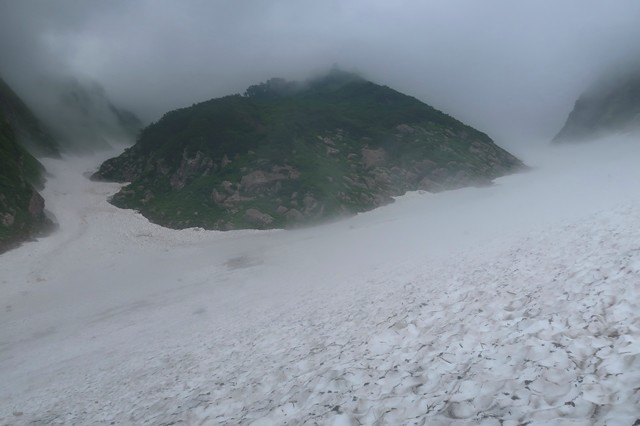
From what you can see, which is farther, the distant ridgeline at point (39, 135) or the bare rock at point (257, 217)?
the bare rock at point (257, 217)

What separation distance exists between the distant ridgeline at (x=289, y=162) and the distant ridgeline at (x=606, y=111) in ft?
222

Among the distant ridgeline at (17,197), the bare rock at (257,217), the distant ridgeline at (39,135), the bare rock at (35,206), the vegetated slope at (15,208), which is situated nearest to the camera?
the vegetated slope at (15,208)

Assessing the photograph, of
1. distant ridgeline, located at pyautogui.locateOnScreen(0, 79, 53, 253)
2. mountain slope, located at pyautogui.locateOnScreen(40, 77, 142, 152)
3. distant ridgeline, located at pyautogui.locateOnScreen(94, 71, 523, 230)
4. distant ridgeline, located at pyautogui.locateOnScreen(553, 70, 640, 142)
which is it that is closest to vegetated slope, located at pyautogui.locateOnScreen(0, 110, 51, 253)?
distant ridgeline, located at pyautogui.locateOnScreen(0, 79, 53, 253)

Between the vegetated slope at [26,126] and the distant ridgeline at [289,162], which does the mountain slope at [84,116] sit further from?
the distant ridgeline at [289,162]

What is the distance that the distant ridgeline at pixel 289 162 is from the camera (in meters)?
64.9

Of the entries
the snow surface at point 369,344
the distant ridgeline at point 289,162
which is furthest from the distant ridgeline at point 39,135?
the snow surface at point 369,344

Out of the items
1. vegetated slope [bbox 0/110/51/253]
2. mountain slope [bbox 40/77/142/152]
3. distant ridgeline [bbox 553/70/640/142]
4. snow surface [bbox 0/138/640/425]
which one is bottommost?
snow surface [bbox 0/138/640/425]

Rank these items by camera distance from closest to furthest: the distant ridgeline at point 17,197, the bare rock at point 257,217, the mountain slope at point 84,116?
1. the distant ridgeline at point 17,197
2. the bare rock at point 257,217
3. the mountain slope at point 84,116

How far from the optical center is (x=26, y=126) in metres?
108

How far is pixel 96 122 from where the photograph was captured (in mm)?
143250

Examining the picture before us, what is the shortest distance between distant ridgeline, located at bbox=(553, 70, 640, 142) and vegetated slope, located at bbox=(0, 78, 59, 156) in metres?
192

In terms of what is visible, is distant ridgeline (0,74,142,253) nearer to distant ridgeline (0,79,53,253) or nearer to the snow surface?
distant ridgeline (0,79,53,253)

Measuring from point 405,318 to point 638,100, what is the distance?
184m

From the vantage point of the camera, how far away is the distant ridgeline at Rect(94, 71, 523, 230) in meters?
64.9
